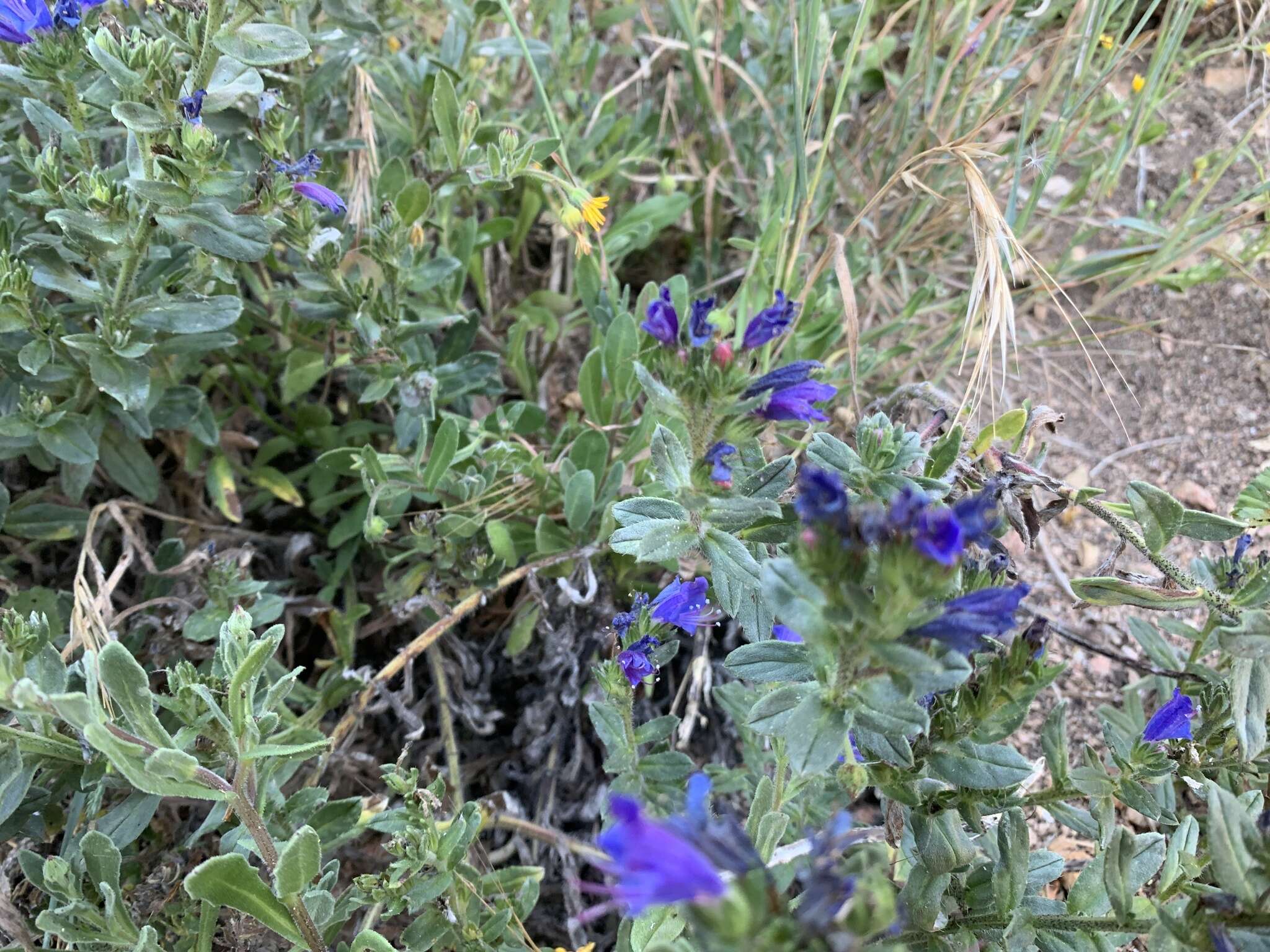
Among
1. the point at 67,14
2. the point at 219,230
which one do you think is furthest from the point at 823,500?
the point at 67,14

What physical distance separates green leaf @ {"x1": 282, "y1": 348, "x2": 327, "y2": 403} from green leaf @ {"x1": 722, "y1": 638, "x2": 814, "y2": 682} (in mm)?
1607

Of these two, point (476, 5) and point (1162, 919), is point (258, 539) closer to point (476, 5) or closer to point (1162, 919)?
point (476, 5)

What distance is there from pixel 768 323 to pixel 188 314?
4.48ft

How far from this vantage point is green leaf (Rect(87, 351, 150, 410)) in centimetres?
215

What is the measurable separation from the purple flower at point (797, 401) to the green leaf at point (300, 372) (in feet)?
4.98

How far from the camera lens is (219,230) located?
2027 mm

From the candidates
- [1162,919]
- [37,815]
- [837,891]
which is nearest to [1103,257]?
[1162,919]

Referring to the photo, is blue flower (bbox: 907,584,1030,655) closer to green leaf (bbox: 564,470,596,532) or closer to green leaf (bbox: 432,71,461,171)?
green leaf (bbox: 564,470,596,532)

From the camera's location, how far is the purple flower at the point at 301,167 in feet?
6.91

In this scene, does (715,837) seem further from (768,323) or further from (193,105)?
(193,105)

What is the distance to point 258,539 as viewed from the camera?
2814mm

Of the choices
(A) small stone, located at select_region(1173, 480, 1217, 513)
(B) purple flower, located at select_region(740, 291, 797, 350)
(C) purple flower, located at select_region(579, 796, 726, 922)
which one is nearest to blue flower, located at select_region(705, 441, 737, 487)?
(B) purple flower, located at select_region(740, 291, 797, 350)

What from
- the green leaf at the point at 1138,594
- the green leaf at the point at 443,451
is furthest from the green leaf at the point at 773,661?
the green leaf at the point at 443,451

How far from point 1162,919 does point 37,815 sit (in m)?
2.01
